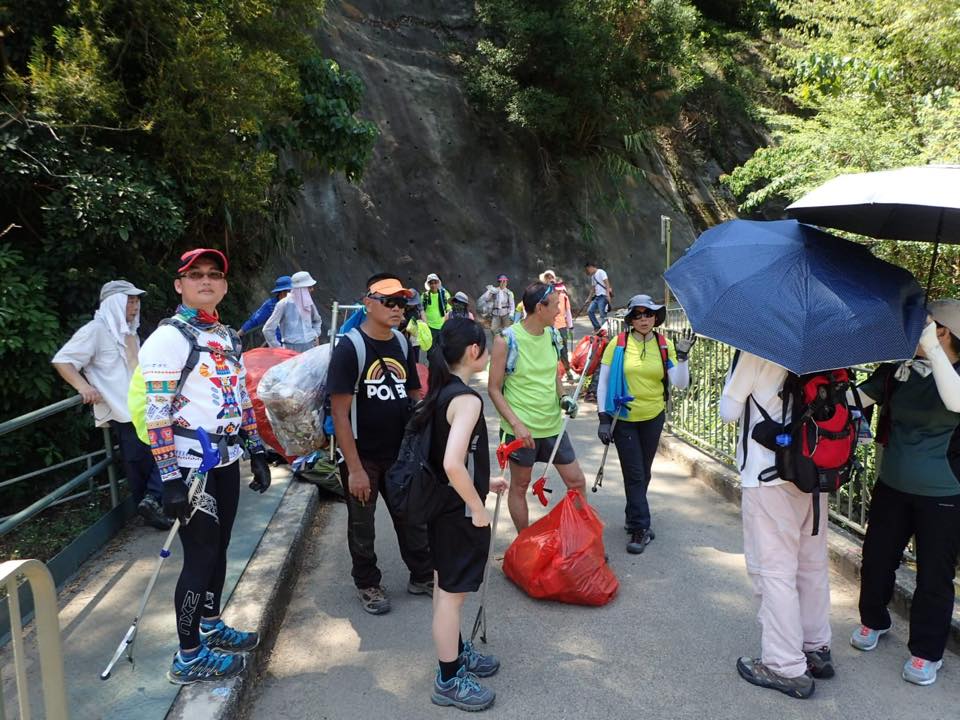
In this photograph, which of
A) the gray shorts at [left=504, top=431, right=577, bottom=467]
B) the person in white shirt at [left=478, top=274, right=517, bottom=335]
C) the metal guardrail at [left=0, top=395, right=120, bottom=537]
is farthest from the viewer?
the person in white shirt at [left=478, top=274, right=517, bottom=335]

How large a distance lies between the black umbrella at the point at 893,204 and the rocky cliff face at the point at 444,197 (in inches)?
604

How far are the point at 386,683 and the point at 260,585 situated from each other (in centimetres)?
110

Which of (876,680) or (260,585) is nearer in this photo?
(876,680)

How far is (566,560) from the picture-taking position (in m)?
3.97

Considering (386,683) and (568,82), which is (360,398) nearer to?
(386,683)

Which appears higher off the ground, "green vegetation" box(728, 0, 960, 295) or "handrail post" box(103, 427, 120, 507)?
"green vegetation" box(728, 0, 960, 295)

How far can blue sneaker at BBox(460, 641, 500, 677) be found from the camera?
3.35m

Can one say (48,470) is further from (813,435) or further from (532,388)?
(813,435)

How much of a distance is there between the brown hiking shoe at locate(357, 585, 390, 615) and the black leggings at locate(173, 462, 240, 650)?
113cm

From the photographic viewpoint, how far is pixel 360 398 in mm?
3781

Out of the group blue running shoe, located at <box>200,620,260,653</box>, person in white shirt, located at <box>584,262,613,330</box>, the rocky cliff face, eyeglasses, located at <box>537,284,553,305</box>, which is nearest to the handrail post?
blue running shoe, located at <box>200,620,260,653</box>

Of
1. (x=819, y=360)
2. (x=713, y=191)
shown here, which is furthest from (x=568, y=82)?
(x=819, y=360)

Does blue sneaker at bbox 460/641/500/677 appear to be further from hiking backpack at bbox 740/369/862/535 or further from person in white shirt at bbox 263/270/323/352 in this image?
person in white shirt at bbox 263/270/323/352

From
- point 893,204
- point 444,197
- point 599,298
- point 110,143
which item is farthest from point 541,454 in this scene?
point 444,197
